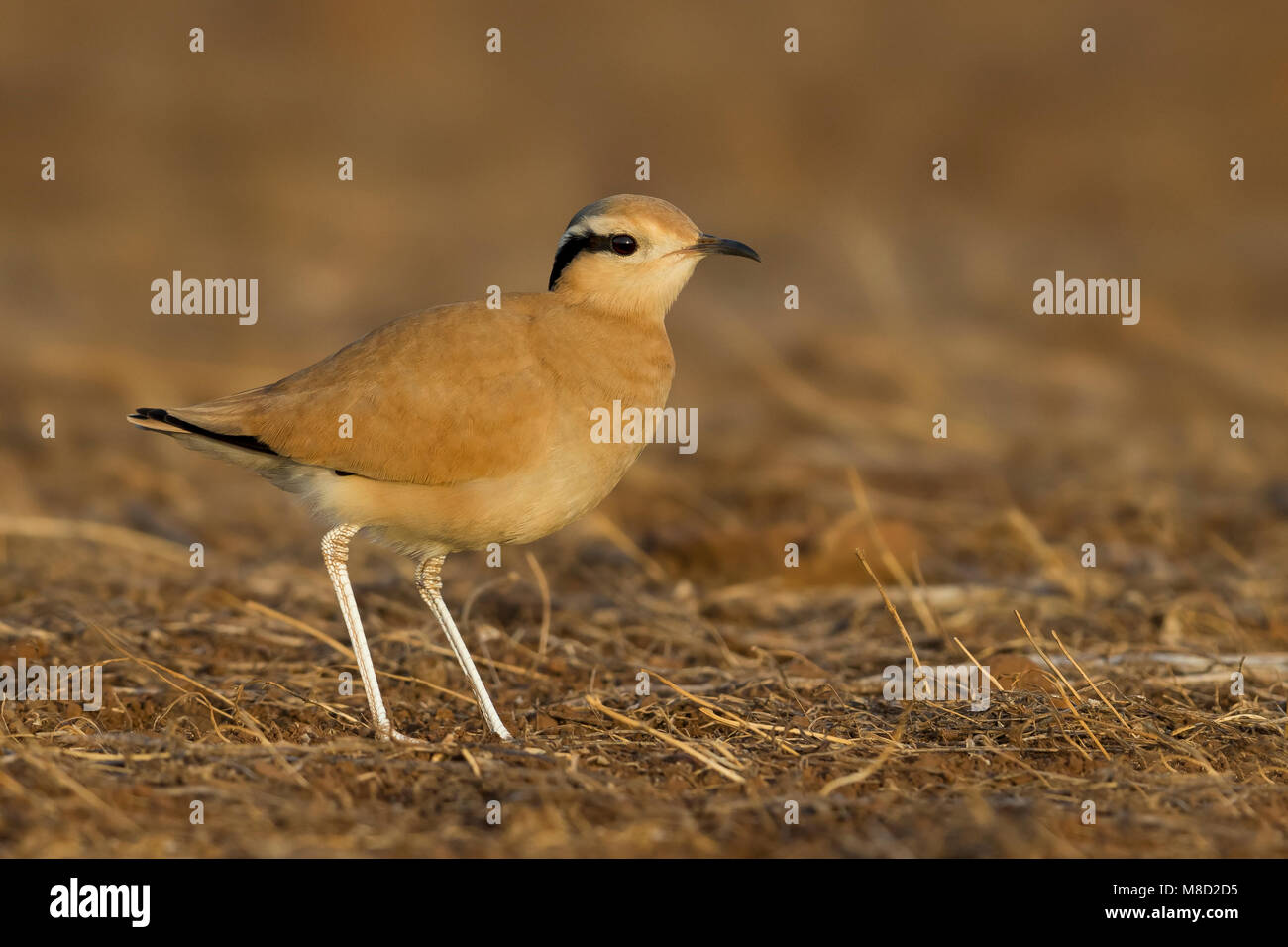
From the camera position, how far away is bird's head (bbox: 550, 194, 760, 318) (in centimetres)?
598

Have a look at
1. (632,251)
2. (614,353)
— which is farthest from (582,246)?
(614,353)

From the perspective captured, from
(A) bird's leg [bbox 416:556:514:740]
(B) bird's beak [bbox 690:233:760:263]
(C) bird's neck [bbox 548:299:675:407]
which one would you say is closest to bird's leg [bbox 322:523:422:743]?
(A) bird's leg [bbox 416:556:514:740]

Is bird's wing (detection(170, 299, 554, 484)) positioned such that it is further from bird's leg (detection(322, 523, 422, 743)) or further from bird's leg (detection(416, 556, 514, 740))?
bird's leg (detection(416, 556, 514, 740))

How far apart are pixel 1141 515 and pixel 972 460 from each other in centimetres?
235

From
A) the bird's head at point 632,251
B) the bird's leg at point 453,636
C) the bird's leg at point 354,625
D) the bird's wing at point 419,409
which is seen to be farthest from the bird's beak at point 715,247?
the bird's leg at point 354,625

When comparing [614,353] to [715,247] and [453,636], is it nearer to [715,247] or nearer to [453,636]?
[715,247]

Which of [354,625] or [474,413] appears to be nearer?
[474,413]

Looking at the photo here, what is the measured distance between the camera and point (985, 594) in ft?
25.1

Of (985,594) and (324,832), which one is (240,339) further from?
(324,832)

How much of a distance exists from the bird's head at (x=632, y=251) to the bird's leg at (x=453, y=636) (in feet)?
4.26

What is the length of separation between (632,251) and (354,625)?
73.4 inches

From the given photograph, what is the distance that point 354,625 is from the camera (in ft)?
18.7

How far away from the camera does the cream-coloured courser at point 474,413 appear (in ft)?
18.3
